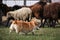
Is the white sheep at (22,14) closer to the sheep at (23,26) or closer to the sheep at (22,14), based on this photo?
the sheep at (22,14)

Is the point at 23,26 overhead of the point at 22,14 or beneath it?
overhead

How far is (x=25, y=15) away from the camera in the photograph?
45.0 feet

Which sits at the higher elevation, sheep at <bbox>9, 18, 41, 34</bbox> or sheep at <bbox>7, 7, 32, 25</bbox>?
sheep at <bbox>9, 18, 41, 34</bbox>

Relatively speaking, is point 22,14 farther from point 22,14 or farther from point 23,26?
point 23,26

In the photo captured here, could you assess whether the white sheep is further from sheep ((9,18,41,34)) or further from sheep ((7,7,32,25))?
sheep ((9,18,41,34))

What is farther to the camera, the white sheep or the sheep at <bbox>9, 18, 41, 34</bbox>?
the white sheep

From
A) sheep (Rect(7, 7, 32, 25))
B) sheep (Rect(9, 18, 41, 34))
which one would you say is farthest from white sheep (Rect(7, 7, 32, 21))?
sheep (Rect(9, 18, 41, 34))

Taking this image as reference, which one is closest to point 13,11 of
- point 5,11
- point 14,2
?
point 5,11

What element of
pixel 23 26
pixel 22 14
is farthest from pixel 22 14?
pixel 23 26

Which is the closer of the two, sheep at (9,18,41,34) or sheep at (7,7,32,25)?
sheep at (9,18,41,34)

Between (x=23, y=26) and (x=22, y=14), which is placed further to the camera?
(x=22, y=14)

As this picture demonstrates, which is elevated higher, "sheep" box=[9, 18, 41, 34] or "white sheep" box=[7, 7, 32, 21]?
"sheep" box=[9, 18, 41, 34]

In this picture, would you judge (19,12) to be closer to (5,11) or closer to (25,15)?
(25,15)

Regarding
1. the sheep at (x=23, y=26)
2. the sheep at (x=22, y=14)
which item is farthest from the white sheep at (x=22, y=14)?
the sheep at (x=23, y=26)
